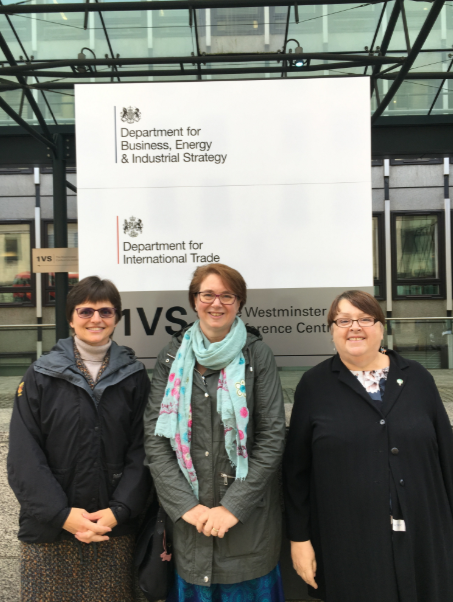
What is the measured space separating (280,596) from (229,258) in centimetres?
201

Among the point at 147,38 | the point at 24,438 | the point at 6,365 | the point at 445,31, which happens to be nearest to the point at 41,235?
the point at 6,365

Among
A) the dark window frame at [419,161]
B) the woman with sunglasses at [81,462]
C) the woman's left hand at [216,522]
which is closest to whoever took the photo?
the woman's left hand at [216,522]

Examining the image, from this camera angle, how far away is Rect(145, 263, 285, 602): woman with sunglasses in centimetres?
188

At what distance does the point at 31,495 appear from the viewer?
1887 mm

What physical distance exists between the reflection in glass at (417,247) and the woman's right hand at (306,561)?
36.3ft

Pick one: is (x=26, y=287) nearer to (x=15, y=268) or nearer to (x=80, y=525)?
(x=15, y=268)

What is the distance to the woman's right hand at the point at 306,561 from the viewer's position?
→ 6.52 feet

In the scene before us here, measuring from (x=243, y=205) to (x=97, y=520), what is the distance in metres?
2.15

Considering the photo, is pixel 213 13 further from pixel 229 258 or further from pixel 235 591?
pixel 235 591

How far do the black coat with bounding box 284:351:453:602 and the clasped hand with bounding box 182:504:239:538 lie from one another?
1.31 feet

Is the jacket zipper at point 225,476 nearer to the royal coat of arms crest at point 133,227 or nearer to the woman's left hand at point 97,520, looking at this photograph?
the woman's left hand at point 97,520

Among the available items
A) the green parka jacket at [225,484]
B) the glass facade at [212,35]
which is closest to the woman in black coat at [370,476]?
the green parka jacket at [225,484]

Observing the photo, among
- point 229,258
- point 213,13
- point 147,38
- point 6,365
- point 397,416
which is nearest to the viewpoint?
point 397,416

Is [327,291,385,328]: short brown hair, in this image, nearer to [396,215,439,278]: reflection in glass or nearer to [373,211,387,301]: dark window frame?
[373,211,387,301]: dark window frame
